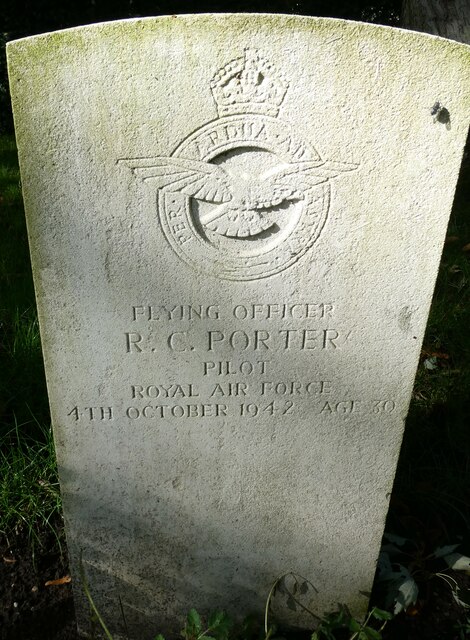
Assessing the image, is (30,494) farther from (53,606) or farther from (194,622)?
(194,622)

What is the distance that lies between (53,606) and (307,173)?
1.79 meters

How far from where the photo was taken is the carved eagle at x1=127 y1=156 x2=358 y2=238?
4.59 ft

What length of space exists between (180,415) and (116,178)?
72 cm

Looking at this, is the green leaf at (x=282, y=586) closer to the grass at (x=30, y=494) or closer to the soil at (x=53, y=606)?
the soil at (x=53, y=606)

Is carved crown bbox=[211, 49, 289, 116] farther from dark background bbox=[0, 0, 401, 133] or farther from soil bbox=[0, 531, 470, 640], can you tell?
dark background bbox=[0, 0, 401, 133]

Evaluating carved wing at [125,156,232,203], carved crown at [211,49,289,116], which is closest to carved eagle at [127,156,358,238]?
carved wing at [125,156,232,203]

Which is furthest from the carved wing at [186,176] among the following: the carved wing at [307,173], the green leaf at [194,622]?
the green leaf at [194,622]

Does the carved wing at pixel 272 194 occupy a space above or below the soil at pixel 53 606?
above

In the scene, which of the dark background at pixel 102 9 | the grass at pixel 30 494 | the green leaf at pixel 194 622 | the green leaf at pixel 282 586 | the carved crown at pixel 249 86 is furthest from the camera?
the dark background at pixel 102 9

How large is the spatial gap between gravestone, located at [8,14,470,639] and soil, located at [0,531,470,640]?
0.13 meters

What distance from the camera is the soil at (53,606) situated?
83.4 inches

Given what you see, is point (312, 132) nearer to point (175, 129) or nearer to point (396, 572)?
point (175, 129)

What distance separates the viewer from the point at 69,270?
4.97 ft

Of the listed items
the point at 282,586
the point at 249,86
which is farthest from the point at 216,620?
the point at 249,86
